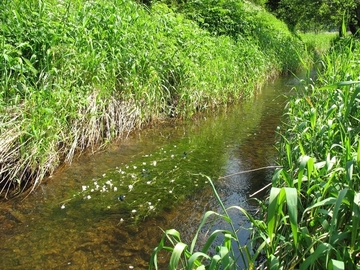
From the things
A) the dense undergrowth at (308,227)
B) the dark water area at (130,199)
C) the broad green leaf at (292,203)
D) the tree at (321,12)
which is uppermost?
the tree at (321,12)

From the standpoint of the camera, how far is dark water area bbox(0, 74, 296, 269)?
9.78 feet

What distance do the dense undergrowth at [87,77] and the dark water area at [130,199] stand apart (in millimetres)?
348

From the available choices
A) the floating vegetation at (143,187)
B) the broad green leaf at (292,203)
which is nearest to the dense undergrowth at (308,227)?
the broad green leaf at (292,203)

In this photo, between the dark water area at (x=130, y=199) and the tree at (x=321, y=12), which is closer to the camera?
the dark water area at (x=130, y=199)

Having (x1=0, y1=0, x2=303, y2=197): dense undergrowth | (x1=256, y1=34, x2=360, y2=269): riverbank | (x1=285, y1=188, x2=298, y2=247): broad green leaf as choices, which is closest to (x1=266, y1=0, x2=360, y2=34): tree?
(x1=0, y1=0, x2=303, y2=197): dense undergrowth

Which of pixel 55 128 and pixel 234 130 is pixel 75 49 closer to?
pixel 55 128

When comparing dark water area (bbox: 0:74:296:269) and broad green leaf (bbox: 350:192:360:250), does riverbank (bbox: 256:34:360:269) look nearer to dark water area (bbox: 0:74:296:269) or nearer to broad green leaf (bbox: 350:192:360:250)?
broad green leaf (bbox: 350:192:360:250)

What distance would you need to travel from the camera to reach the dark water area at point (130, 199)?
2982 mm

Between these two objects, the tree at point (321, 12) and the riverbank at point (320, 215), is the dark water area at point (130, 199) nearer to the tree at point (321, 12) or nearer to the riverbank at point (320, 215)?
the riverbank at point (320, 215)

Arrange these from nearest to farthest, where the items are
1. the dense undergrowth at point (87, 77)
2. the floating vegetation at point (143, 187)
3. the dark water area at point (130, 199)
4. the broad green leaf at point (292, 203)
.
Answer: the broad green leaf at point (292, 203), the dark water area at point (130, 199), the floating vegetation at point (143, 187), the dense undergrowth at point (87, 77)

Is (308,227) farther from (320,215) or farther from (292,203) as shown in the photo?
(292,203)

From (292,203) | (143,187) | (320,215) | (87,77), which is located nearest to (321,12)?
(87,77)

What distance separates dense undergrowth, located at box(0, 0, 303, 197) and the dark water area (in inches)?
13.7

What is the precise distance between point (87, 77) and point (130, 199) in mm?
2062
